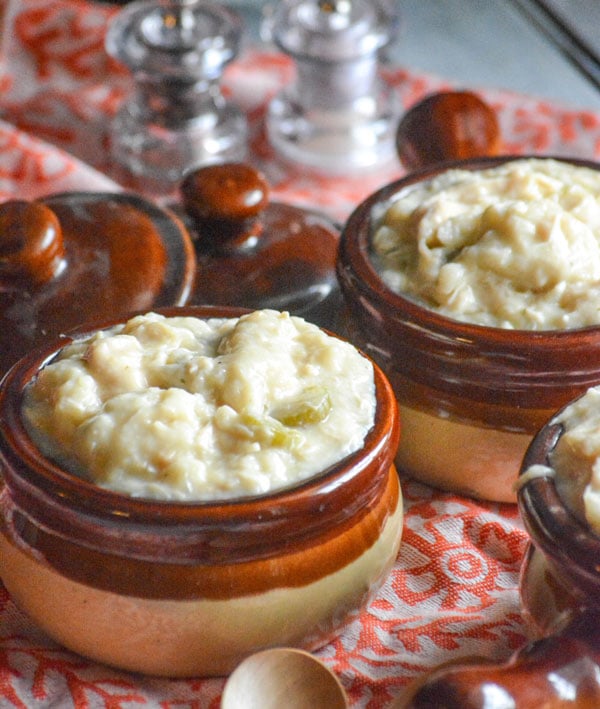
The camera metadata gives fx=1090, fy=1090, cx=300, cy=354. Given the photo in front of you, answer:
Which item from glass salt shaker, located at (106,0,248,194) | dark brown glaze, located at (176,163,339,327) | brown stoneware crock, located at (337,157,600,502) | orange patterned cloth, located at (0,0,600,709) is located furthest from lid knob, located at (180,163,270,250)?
glass salt shaker, located at (106,0,248,194)

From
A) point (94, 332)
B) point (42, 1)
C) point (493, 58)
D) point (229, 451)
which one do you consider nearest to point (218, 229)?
point (94, 332)

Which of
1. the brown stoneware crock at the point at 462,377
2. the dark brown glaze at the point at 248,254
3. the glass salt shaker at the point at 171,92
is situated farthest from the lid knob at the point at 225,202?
the glass salt shaker at the point at 171,92

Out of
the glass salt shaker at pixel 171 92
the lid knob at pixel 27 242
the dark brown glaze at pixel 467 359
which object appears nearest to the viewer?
the dark brown glaze at pixel 467 359

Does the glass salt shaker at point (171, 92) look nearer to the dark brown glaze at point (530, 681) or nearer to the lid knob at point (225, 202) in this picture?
the lid knob at point (225, 202)

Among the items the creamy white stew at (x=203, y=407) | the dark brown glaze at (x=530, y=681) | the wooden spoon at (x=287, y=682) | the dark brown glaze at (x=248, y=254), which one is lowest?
the wooden spoon at (x=287, y=682)

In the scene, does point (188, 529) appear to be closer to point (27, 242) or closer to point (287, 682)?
point (287, 682)

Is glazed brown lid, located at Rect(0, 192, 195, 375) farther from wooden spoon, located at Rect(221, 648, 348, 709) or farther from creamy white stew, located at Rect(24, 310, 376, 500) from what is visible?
wooden spoon, located at Rect(221, 648, 348, 709)

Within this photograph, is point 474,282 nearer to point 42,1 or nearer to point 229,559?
point 229,559
